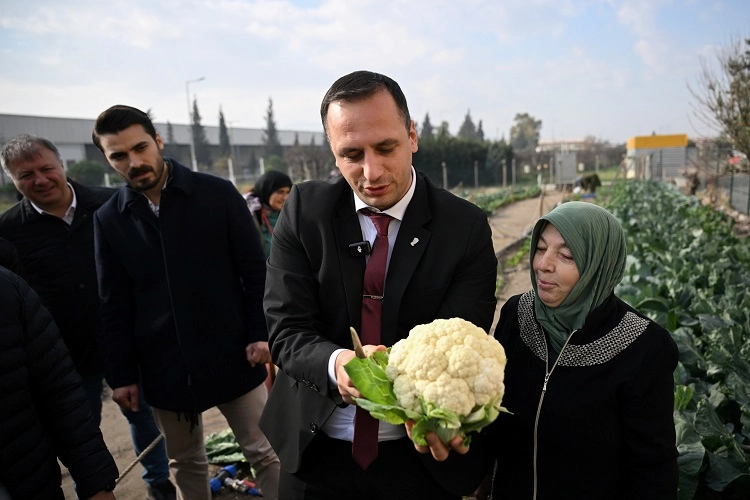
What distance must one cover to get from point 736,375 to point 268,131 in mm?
61757

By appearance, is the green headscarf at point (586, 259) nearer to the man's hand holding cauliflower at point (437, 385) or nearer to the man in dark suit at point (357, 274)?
the man in dark suit at point (357, 274)

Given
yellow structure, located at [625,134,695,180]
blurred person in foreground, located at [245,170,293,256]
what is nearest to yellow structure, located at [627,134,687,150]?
yellow structure, located at [625,134,695,180]

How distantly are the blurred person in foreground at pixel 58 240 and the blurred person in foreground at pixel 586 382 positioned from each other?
8.48 ft

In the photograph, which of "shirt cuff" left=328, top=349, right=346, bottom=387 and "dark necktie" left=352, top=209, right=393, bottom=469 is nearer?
"shirt cuff" left=328, top=349, right=346, bottom=387

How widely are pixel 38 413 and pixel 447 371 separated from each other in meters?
1.59

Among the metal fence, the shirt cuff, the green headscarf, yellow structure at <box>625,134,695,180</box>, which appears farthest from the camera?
yellow structure at <box>625,134,695,180</box>

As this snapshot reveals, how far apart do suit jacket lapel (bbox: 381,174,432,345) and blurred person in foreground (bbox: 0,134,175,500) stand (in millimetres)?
2367

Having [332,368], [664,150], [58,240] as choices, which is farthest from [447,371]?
[664,150]

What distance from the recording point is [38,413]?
1862 millimetres

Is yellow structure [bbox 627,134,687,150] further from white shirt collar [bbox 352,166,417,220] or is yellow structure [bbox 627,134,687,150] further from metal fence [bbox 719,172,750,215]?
white shirt collar [bbox 352,166,417,220]

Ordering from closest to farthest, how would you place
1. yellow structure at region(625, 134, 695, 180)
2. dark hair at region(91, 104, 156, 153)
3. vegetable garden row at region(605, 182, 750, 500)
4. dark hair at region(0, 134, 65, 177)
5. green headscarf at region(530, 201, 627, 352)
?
green headscarf at region(530, 201, 627, 352) < vegetable garden row at region(605, 182, 750, 500) < dark hair at region(91, 104, 156, 153) < dark hair at region(0, 134, 65, 177) < yellow structure at region(625, 134, 695, 180)

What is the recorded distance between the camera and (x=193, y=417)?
277cm

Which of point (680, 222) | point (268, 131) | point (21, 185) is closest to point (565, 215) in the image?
point (21, 185)

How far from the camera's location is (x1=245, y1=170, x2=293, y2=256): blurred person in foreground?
460cm
